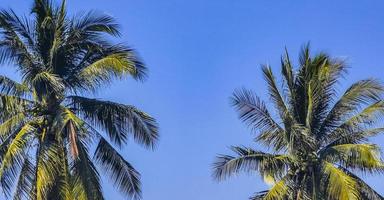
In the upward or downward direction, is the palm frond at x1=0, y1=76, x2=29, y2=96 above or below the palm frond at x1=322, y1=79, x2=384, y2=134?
below

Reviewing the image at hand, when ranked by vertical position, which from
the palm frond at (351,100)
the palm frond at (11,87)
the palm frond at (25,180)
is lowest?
the palm frond at (25,180)

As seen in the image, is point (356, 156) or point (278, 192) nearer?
point (356, 156)

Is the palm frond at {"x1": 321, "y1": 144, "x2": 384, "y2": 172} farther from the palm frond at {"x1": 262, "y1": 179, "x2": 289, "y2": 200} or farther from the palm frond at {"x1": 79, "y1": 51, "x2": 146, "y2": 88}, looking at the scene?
the palm frond at {"x1": 79, "y1": 51, "x2": 146, "y2": 88}

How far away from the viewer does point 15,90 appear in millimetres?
21094

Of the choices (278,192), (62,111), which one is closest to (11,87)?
(62,111)

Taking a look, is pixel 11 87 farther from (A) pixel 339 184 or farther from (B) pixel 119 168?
(A) pixel 339 184

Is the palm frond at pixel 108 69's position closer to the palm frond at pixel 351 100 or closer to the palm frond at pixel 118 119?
the palm frond at pixel 118 119

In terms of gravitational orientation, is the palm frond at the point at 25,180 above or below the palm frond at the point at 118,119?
below

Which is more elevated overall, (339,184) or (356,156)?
(356,156)

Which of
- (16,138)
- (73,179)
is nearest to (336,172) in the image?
(73,179)

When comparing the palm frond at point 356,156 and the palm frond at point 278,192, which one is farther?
the palm frond at point 278,192

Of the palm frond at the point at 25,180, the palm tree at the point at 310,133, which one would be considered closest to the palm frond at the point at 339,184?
the palm tree at the point at 310,133

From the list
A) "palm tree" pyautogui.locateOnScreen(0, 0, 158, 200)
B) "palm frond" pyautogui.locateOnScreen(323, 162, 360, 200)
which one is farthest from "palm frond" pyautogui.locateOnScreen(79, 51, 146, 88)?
"palm frond" pyautogui.locateOnScreen(323, 162, 360, 200)

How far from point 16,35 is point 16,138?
3488mm
